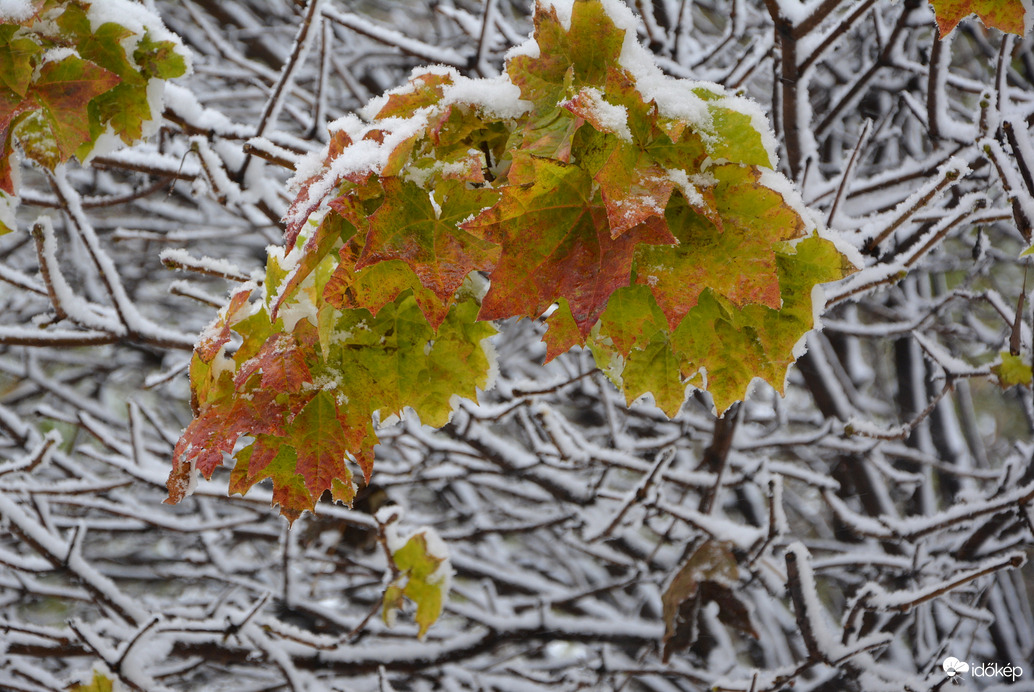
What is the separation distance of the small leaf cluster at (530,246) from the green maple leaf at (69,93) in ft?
2.09

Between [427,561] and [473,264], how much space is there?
1.73 m

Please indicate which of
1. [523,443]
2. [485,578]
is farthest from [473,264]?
[523,443]

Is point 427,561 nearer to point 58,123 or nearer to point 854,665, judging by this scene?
point 854,665

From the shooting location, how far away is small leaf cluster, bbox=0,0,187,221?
1306 millimetres

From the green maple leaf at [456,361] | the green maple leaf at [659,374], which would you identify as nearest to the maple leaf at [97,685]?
the green maple leaf at [456,361]

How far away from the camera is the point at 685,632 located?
7.03 feet

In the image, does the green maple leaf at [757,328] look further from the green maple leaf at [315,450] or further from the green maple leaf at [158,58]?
the green maple leaf at [158,58]

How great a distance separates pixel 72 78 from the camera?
1383mm

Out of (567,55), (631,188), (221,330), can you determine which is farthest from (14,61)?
(631,188)

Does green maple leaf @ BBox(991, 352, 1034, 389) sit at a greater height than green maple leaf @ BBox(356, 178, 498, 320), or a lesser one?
lesser

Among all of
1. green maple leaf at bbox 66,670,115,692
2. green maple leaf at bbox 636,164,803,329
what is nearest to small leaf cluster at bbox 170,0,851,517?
green maple leaf at bbox 636,164,803,329

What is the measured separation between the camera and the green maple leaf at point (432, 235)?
0.89 metres

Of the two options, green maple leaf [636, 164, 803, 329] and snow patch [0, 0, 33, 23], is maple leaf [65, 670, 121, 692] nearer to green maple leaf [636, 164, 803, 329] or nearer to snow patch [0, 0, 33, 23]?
snow patch [0, 0, 33, 23]

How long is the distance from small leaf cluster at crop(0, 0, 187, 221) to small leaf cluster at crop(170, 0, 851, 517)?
643mm
